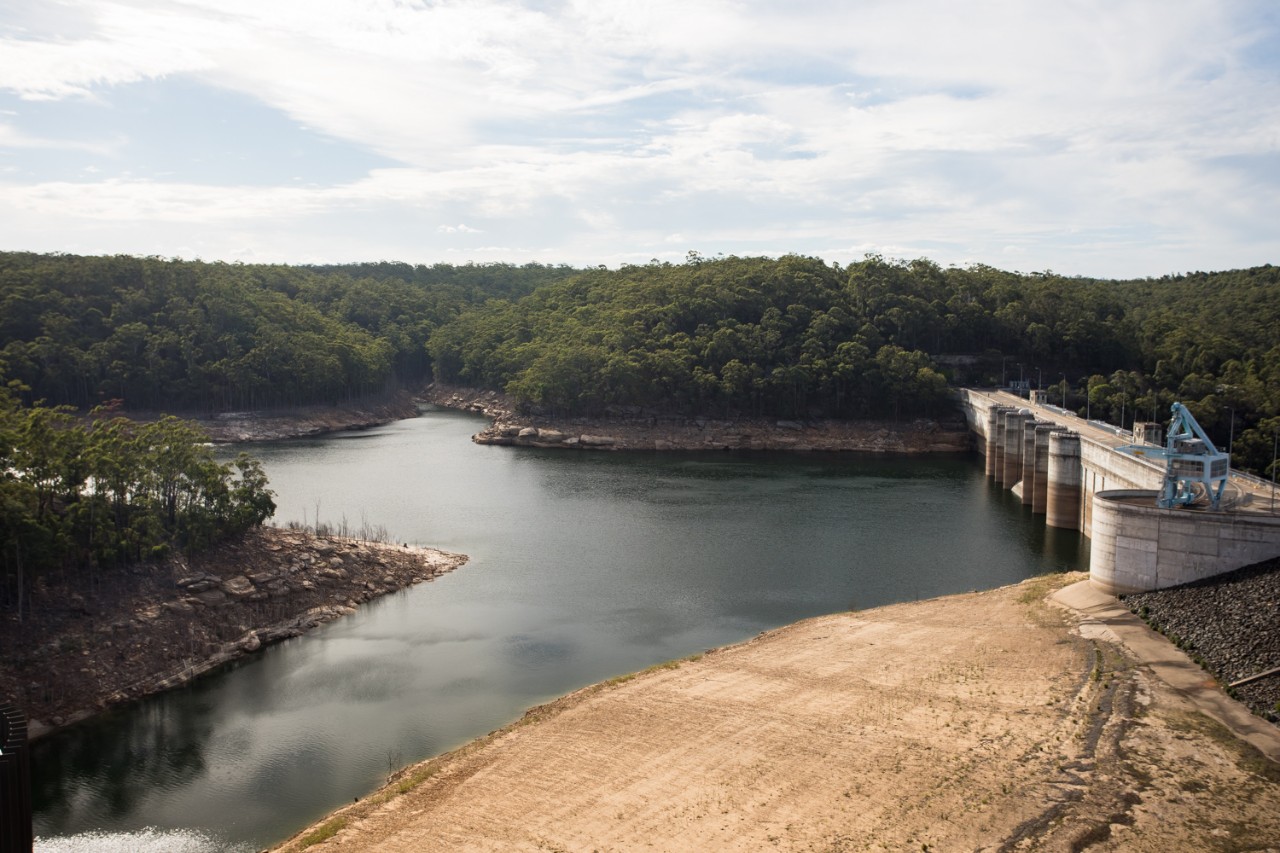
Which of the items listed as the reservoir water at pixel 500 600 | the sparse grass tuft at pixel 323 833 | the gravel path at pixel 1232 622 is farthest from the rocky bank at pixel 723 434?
the sparse grass tuft at pixel 323 833

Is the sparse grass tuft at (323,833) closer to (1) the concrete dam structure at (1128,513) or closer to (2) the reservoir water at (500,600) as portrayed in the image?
(2) the reservoir water at (500,600)

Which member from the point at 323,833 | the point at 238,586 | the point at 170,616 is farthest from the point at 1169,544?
the point at 170,616

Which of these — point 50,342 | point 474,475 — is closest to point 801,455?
point 474,475

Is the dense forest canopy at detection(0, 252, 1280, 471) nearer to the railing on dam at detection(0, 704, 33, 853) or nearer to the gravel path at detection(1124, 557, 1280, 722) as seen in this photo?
the gravel path at detection(1124, 557, 1280, 722)

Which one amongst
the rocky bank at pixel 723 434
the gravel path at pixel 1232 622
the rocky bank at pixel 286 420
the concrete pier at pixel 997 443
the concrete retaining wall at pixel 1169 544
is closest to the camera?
the gravel path at pixel 1232 622

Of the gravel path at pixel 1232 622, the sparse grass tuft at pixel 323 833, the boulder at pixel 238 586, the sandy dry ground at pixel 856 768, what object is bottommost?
the sparse grass tuft at pixel 323 833

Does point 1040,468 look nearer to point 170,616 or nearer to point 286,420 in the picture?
point 170,616
